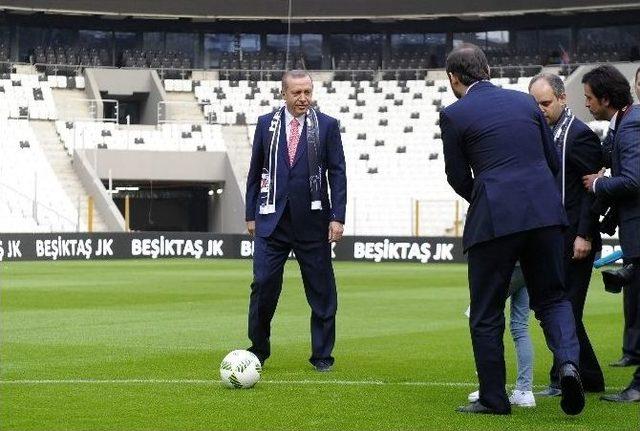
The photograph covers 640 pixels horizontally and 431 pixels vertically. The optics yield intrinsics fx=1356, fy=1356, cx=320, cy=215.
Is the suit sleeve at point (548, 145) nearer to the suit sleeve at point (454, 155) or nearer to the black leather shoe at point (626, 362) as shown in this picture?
the suit sleeve at point (454, 155)

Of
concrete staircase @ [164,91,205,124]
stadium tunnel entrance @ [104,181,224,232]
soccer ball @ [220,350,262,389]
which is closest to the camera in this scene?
soccer ball @ [220,350,262,389]

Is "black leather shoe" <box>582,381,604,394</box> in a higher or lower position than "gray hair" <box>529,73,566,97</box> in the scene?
lower

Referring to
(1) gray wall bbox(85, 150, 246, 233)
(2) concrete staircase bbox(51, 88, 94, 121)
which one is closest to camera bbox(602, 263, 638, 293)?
(1) gray wall bbox(85, 150, 246, 233)

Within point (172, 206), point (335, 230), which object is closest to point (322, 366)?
point (335, 230)

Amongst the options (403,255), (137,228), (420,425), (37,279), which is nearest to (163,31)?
(137,228)

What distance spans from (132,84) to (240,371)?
170 feet

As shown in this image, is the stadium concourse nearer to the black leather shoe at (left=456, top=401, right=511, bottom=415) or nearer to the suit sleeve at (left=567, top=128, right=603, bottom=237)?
the suit sleeve at (left=567, top=128, right=603, bottom=237)

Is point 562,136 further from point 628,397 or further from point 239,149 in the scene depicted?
point 239,149

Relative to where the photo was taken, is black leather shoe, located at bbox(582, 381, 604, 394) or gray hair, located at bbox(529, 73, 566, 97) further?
black leather shoe, located at bbox(582, 381, 604, 394)

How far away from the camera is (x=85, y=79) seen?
194 feet

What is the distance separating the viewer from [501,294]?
8.69 m

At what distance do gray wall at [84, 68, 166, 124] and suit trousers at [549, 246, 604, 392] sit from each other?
163 feet

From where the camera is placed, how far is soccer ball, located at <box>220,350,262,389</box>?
32.6 feet

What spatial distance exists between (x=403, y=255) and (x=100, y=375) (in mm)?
29982
